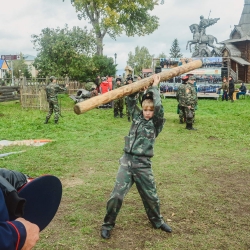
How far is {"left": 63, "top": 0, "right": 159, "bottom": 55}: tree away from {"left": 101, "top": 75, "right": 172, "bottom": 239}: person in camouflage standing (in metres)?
28.7

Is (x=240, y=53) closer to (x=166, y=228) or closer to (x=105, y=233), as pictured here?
(x=166, y=228)

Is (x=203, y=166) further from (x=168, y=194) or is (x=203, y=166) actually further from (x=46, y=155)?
(x=46, y=155)

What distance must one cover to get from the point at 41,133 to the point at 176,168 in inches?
244

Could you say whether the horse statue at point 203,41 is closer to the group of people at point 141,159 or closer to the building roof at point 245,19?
the building roof at point 245,19

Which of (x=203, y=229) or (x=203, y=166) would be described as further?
(x=203, y=166)

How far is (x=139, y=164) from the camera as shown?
4281 mm

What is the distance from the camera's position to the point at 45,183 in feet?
7.73

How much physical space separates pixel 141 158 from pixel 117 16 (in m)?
30.2

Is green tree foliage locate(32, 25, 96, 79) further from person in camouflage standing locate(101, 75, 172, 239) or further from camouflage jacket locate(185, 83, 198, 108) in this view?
person in camouflage standing locate(101, 75, 172, 239)

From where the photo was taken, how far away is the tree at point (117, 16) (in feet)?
106

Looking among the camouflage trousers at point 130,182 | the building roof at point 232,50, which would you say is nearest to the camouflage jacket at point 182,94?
the camouflage trousers at point 130,182

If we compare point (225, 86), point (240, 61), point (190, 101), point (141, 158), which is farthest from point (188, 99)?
point (240, 61)

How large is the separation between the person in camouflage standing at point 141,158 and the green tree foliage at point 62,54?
24.7 meters

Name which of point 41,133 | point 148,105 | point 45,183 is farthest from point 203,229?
point 41,133
